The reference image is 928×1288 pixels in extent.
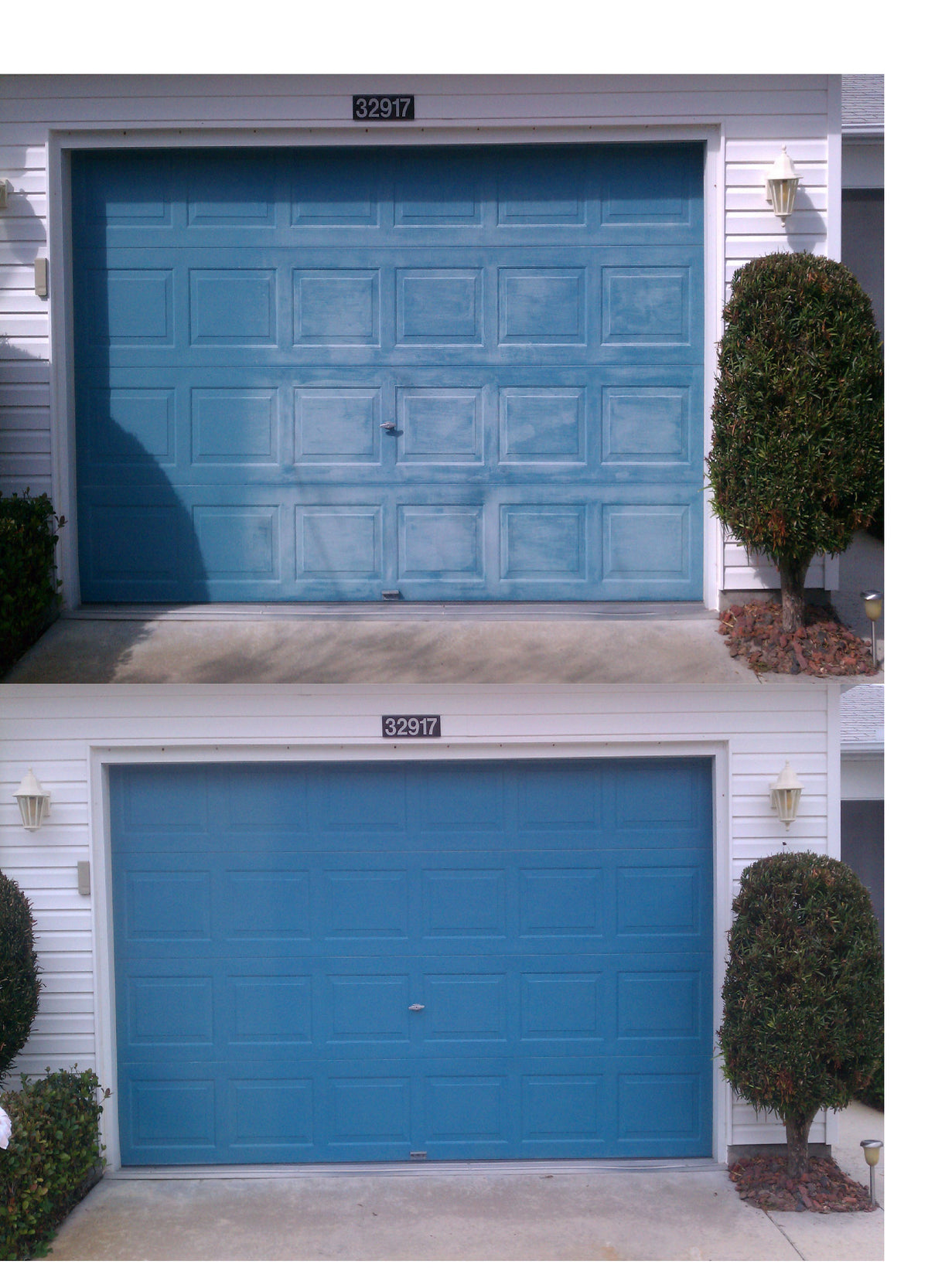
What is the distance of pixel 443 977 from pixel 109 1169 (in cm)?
193

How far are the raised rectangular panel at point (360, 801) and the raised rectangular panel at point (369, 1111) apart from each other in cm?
129

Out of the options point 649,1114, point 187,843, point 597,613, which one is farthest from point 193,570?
point 649,1114

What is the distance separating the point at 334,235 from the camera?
5.37 meters


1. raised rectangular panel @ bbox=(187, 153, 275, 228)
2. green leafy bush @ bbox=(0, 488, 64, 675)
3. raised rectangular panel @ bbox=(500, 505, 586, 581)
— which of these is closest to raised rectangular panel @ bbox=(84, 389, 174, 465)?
green leafy bush @ bbox=(0, 488, 64, 675)

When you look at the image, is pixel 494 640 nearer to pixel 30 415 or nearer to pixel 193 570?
pixel 193 570

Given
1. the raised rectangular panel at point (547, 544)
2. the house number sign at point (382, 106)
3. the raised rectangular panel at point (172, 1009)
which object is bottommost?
the raised rectangular panel at point (172, 1009)

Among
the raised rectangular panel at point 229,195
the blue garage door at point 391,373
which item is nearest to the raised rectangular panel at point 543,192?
the blue garage door at point 391,373

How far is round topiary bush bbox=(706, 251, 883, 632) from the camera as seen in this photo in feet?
15.4

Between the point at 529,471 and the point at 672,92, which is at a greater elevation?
the point at 672,92

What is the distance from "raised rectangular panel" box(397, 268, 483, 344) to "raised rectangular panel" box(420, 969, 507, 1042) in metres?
3.17

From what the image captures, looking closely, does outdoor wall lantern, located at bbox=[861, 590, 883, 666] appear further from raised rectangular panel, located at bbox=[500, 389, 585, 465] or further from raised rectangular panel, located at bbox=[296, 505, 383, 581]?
raised rectangular panel, located at bbox=[296, 505, 383, 581]

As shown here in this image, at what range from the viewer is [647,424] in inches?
212

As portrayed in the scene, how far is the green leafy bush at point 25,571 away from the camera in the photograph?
495cm

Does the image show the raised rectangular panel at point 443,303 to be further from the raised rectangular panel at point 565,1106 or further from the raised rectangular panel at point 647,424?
the raised rectangular panel at point 565,1106
